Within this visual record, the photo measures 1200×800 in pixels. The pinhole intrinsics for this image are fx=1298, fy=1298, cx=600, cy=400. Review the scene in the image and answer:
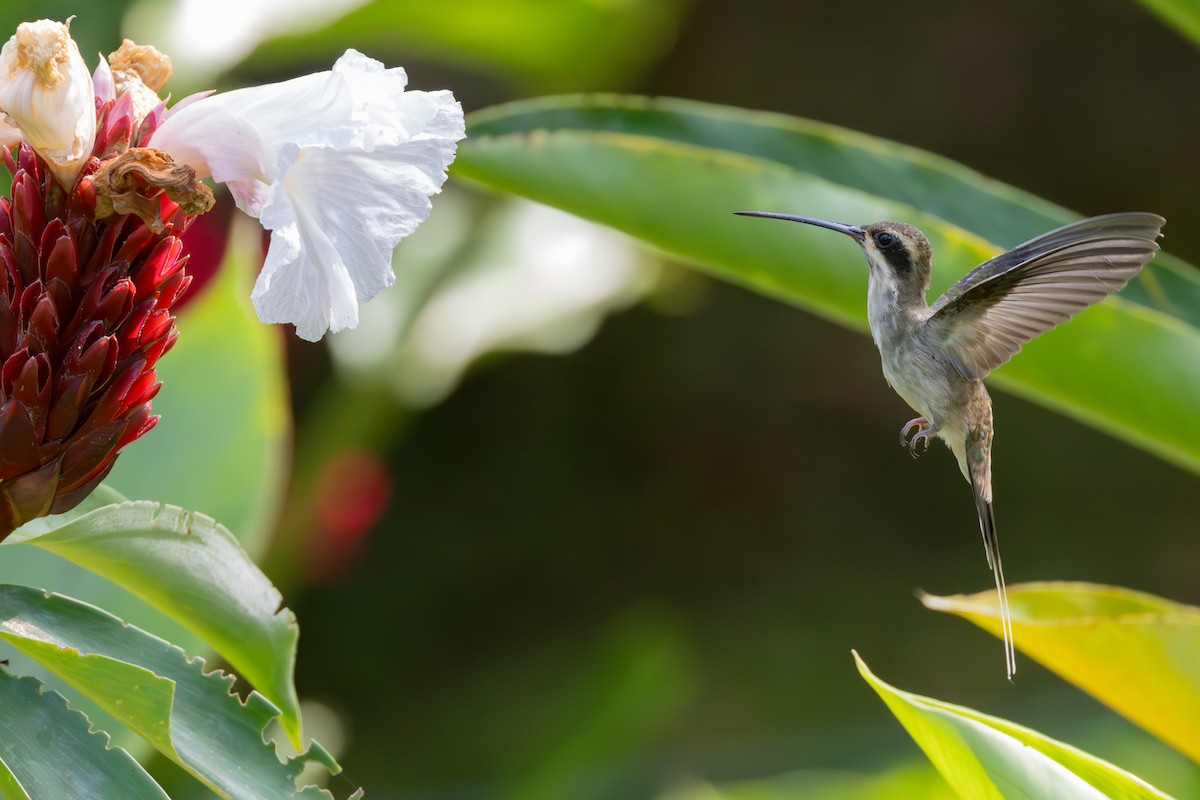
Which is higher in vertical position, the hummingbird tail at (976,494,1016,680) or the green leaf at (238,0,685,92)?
the green leaf at (238,0,685,92)

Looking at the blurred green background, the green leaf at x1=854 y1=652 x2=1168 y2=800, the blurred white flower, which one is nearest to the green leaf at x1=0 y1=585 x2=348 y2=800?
the green leaf at x1=854 y1=652 x2=1168 y2=800

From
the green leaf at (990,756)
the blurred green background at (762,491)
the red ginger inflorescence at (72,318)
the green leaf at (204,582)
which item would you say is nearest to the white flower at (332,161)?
the red ginger inflorescence at (72,318)

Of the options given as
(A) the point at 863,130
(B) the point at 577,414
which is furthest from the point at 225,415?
(A) the point at 863,130

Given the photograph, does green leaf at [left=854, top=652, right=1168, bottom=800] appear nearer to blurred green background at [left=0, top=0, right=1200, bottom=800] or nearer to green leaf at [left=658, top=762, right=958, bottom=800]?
green leaf at [left=658, top=762, right=958, bottom=800]

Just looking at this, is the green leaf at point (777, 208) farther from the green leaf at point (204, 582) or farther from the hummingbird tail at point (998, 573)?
the green leaf at point (204, 582)

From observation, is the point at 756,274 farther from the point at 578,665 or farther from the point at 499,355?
the point at 578,665

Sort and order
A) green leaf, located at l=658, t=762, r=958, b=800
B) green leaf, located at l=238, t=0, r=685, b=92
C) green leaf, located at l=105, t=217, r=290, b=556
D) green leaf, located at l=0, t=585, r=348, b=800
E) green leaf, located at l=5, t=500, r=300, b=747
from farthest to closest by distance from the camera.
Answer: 1. green leaf, located at l=238, t=0, r=685, b=92
2. green leaf, located at l=658, t=762, r=958, b=800
3. green leaf, located at l=105, t=217, r=290, b=556
4. green leaf, located at l=5, t=500, r=300, b=747
5. green leaf, located at l=0, t=585, r=348, b=800
